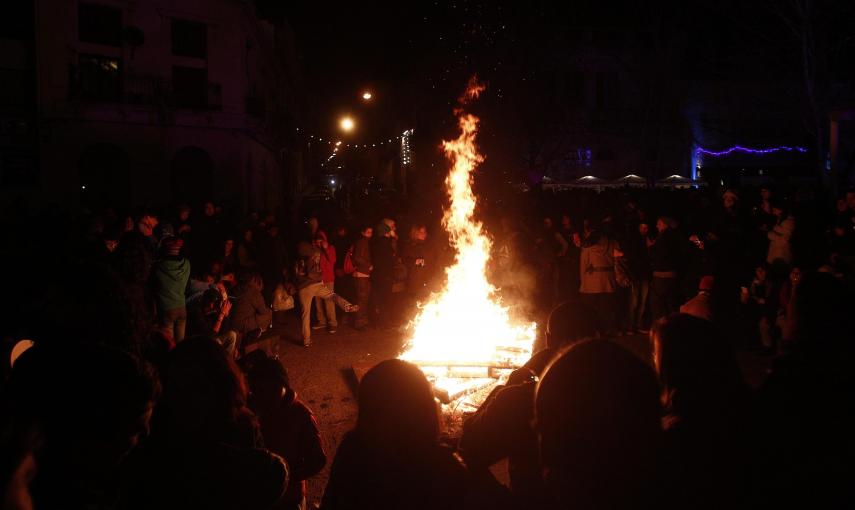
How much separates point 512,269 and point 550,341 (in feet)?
22.7

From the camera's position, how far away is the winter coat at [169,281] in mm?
7973

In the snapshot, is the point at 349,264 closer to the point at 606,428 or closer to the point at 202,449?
the point at 202,449

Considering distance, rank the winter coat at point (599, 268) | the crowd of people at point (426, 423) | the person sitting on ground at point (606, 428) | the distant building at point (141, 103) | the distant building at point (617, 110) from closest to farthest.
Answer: the crowd of people at point (426, 423)
the person sitting on ground at point (606, 428)
the winter coat at point (599, 268)
the distant building at point (141, 103)
the distant building at point (617, 110)

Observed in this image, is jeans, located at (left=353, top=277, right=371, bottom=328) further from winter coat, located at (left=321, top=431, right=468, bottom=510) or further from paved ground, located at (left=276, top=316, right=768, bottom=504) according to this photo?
winter coat, located at (left=321, top=431, right=468, bottom=510)

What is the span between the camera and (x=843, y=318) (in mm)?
Answer: 3254

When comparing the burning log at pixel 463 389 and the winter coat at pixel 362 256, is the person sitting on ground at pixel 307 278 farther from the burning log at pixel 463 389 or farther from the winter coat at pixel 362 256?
the burning log at pixel 463 389

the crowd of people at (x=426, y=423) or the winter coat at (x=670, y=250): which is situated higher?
the winter coat at (x=670, y=250)

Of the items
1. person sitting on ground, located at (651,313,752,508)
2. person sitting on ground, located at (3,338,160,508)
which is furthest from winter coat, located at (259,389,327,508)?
person sitting on ground, located at (651,313,752,508)

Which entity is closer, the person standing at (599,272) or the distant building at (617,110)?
the person standing at (599,272)

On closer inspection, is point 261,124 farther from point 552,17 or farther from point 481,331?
point 481,331

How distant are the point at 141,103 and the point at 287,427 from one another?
879 inches

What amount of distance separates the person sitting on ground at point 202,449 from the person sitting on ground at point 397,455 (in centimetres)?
36

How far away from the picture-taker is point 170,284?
26.2 feet

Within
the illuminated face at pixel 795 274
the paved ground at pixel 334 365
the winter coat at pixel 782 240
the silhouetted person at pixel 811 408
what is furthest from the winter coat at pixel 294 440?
the winter coat at pixel 782 240
